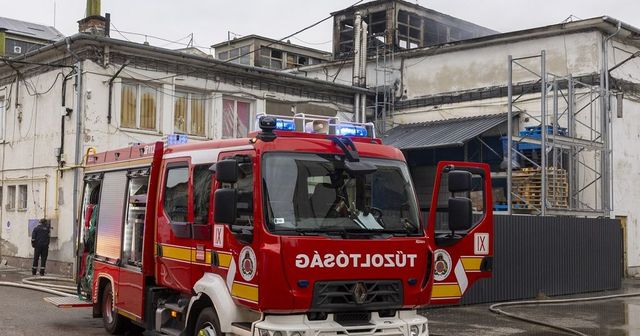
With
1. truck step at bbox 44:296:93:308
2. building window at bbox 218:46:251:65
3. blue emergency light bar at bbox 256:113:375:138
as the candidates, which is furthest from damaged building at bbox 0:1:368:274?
building window at bbox 218:46:251:65

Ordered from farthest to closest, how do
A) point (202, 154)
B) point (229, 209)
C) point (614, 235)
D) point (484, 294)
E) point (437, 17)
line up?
1. point (437, 17)
2. point (614, 235)
3. point (484, 294)
4. point (202, 154)
5. point (229, 209)

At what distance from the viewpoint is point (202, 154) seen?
8375mm

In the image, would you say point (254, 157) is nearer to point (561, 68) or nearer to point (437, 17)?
point (561, 68)

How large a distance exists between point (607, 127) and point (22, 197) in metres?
17.5

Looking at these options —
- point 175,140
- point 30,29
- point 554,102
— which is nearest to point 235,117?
point 554,102

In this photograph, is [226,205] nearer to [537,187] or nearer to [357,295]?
[357,295]

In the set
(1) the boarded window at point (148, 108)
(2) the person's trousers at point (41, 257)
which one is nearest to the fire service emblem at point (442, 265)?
(1) the boarded window at point (148, 108)

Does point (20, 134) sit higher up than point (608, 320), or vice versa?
point (20, 134)

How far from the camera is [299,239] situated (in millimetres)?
6762

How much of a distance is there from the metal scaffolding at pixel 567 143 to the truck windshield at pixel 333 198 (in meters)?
10.9

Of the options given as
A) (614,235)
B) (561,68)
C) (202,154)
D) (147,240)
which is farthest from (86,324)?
(561,68)

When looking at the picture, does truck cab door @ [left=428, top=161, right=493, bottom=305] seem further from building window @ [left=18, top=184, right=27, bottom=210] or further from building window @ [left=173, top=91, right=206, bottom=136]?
building window @ [left=18, top=184, right=27, bottom=210]

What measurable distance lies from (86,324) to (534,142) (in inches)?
500

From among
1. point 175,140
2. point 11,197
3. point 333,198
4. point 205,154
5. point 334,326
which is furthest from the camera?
point 11,197
